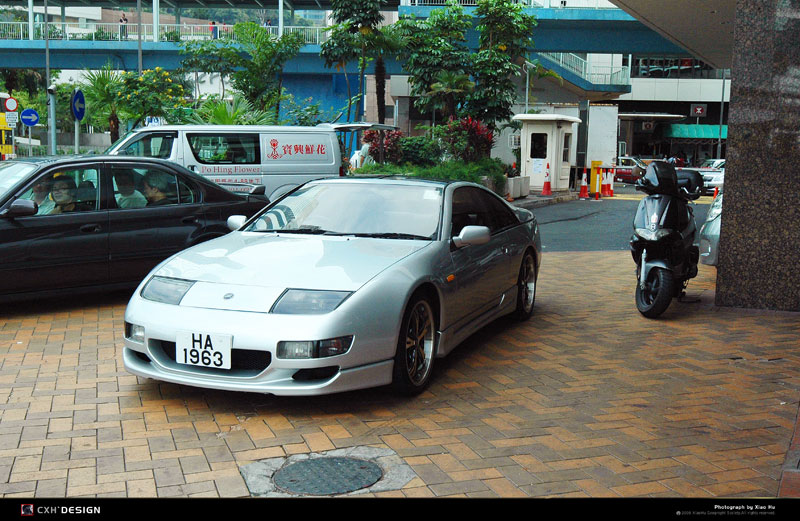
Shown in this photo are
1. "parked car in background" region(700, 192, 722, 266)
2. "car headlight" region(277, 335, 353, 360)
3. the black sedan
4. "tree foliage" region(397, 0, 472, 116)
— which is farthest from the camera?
"tree foliage" region(397, 0, 472, 116)

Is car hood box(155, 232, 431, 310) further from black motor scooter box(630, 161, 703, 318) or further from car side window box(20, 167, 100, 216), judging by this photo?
black motor scooter box(630, 161, 703, 318)

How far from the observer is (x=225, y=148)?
13.1 m

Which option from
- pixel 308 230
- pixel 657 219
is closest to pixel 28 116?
pixel 308 230

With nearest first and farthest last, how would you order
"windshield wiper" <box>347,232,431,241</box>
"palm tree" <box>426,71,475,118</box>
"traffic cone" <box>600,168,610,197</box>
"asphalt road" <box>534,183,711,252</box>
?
1. "windshield wiper" <box>347,232,431,241</box>
2. "asphalt road" <box>534,183,711,252</box>
3. "palm tree" <box>426,71,475,118</box>
4. "traffic cone" <box>600,168,610,197</box>

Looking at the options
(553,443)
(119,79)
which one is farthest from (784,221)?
(119,79)

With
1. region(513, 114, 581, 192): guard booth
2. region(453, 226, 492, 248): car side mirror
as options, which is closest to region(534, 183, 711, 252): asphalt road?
region(513, 114, 581, 192): guard booth

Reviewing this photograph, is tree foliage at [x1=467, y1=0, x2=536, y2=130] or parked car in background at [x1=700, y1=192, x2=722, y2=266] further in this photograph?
tree foliage at [x1=467, y1=0, x2=536, y2=130]

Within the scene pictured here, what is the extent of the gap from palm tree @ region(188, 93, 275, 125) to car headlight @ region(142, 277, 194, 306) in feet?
51.3

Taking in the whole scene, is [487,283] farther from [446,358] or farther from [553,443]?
[553,443]

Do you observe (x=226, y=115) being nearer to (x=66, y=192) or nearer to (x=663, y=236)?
(x=66, y=192)

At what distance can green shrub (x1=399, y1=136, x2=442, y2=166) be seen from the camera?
70.4 feet

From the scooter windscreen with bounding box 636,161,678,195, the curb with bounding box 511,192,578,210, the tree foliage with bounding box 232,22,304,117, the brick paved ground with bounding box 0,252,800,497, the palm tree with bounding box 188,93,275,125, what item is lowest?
the brick paved ground with bounding box 0,252,800,497

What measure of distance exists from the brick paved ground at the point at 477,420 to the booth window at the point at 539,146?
60.4ft

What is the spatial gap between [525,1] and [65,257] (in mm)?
25927
